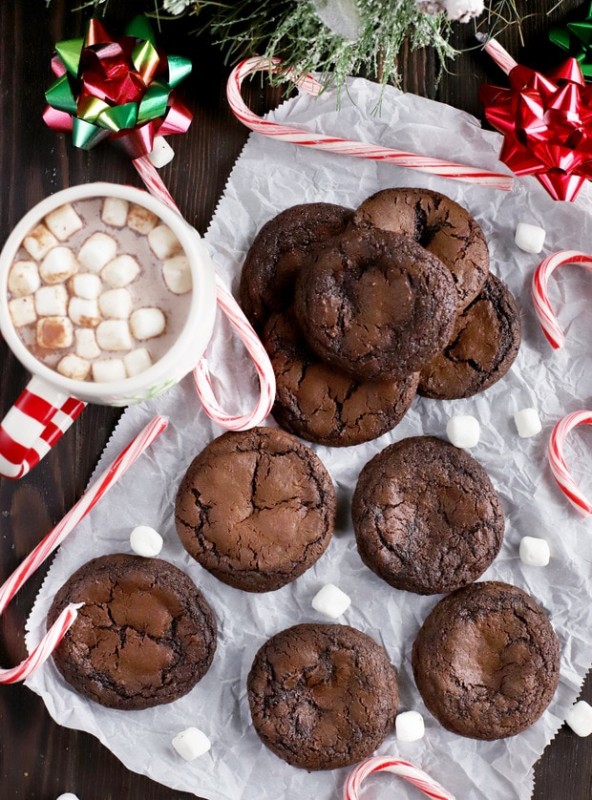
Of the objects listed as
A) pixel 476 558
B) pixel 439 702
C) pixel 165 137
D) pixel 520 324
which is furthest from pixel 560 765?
pixel 165 137

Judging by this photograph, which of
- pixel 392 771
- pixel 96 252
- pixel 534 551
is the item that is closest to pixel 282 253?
pixel 96 252

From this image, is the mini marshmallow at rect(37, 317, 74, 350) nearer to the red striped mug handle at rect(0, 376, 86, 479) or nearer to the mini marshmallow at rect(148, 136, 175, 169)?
the red striped mug handle at rect(0, 376, 86, 479)

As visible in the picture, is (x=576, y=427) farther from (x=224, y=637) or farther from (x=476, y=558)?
(x=224, y=637)

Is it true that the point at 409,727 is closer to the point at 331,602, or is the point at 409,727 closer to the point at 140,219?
the point at 331,602

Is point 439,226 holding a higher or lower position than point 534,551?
higher

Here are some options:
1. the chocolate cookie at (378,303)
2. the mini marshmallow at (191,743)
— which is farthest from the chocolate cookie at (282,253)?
the mini marshmallow at (191,743)

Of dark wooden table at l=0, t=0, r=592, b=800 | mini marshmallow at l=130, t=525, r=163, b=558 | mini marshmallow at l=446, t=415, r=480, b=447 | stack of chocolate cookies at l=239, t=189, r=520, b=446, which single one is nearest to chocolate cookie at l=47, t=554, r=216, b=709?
mini marshmallow at l=130, t=525, r=163, b=558

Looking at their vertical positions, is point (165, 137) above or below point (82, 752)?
above
